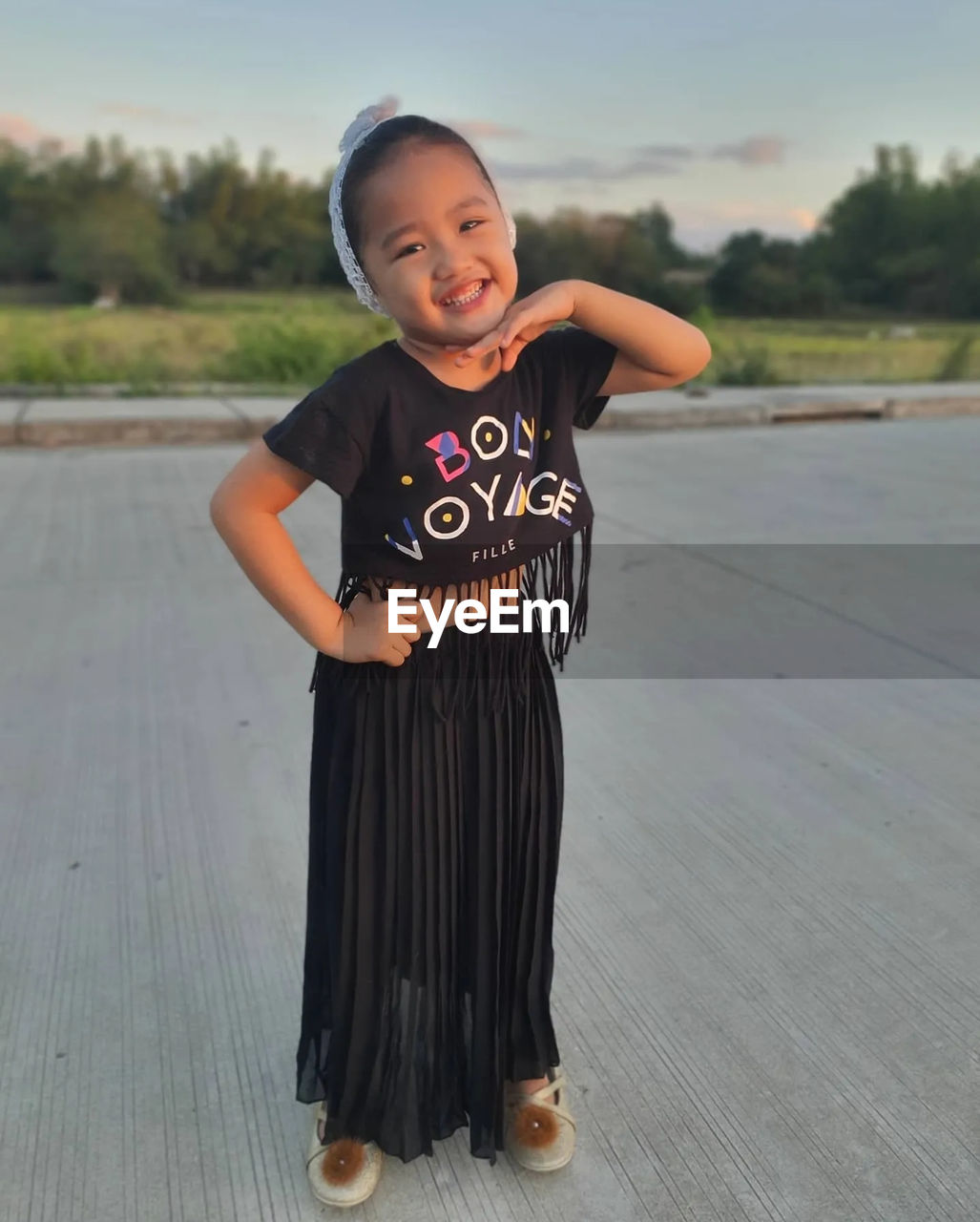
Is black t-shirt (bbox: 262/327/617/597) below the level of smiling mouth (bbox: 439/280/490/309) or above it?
below

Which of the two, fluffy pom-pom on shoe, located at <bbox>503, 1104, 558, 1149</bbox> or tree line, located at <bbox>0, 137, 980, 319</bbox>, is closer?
fluffy pom-pom on shoe, located at <bbox>503, 1104, 558, 1149</bbox>

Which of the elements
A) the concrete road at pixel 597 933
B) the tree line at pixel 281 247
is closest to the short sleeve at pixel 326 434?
the concrete road at pixel 597 933

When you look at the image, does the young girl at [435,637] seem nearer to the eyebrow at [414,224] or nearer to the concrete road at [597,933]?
the eyebrow at [414,224]

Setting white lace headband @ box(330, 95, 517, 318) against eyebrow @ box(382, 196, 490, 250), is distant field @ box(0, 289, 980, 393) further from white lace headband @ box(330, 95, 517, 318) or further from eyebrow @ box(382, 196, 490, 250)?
eyebrow @ box(382, 196, 490, 250)

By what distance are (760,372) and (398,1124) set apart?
1290cm

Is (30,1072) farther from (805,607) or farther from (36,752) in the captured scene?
(805,607)

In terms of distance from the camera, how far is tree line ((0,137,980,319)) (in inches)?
1195

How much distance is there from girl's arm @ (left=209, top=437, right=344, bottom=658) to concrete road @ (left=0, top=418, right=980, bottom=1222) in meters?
0.87

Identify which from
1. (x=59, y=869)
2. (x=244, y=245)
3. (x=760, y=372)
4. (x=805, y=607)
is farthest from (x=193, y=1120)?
(x=244, y=245)

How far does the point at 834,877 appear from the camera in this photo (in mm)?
2500

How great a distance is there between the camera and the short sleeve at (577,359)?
1.55m

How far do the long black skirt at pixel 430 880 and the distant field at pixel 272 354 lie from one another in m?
10.9

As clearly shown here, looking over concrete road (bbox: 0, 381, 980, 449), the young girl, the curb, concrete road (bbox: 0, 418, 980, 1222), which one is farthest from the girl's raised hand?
concrete road (bbox: 0, 381, 980, 449)

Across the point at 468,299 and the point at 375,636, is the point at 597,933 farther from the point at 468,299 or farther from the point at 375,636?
the point at 468,299
